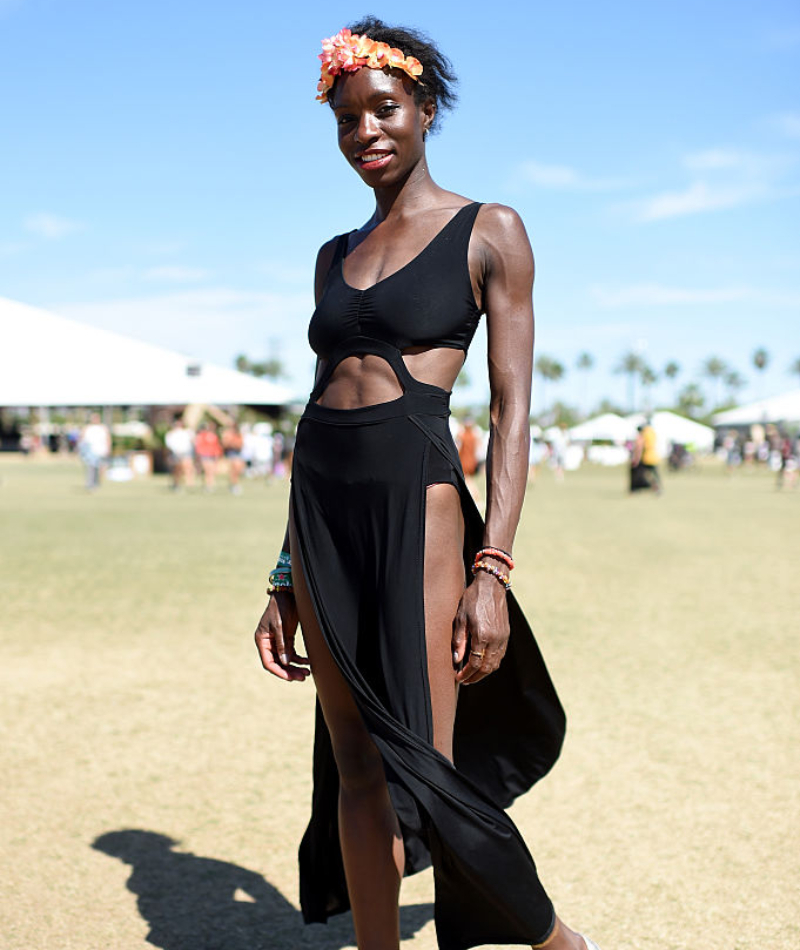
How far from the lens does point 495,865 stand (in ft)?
7.81

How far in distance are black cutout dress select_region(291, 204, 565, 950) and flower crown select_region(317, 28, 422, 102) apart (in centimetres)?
35

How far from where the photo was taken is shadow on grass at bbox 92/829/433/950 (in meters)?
3.13

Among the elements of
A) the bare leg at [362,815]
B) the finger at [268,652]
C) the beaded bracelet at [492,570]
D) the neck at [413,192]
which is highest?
the neck at [413,192]

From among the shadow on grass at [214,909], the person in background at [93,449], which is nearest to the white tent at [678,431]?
the person in background at [93,449]

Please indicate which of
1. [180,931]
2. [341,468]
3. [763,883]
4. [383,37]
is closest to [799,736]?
[763,883]

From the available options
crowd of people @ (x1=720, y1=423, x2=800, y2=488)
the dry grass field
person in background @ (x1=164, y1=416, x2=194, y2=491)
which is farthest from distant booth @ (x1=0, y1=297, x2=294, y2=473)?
crowd of people @ (x1=720, y1=423, x2=800, y2=488)

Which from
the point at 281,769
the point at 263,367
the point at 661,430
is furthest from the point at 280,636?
the point at 263,367

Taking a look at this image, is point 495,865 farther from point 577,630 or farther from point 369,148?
point 577,630

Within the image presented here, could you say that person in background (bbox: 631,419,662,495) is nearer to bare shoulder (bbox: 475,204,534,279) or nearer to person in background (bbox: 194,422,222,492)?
person in background (bbox: 194,422,222,492)

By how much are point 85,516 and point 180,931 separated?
53.4ft

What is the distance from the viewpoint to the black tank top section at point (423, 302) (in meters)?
2.42

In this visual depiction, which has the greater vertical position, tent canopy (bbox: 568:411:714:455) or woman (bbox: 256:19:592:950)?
tent canopy (bbox: 568:411:714:455)

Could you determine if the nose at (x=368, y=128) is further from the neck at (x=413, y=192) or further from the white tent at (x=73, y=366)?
the white tent at (x=73, y=366)

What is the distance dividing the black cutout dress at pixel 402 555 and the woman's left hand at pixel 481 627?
0.09 m
